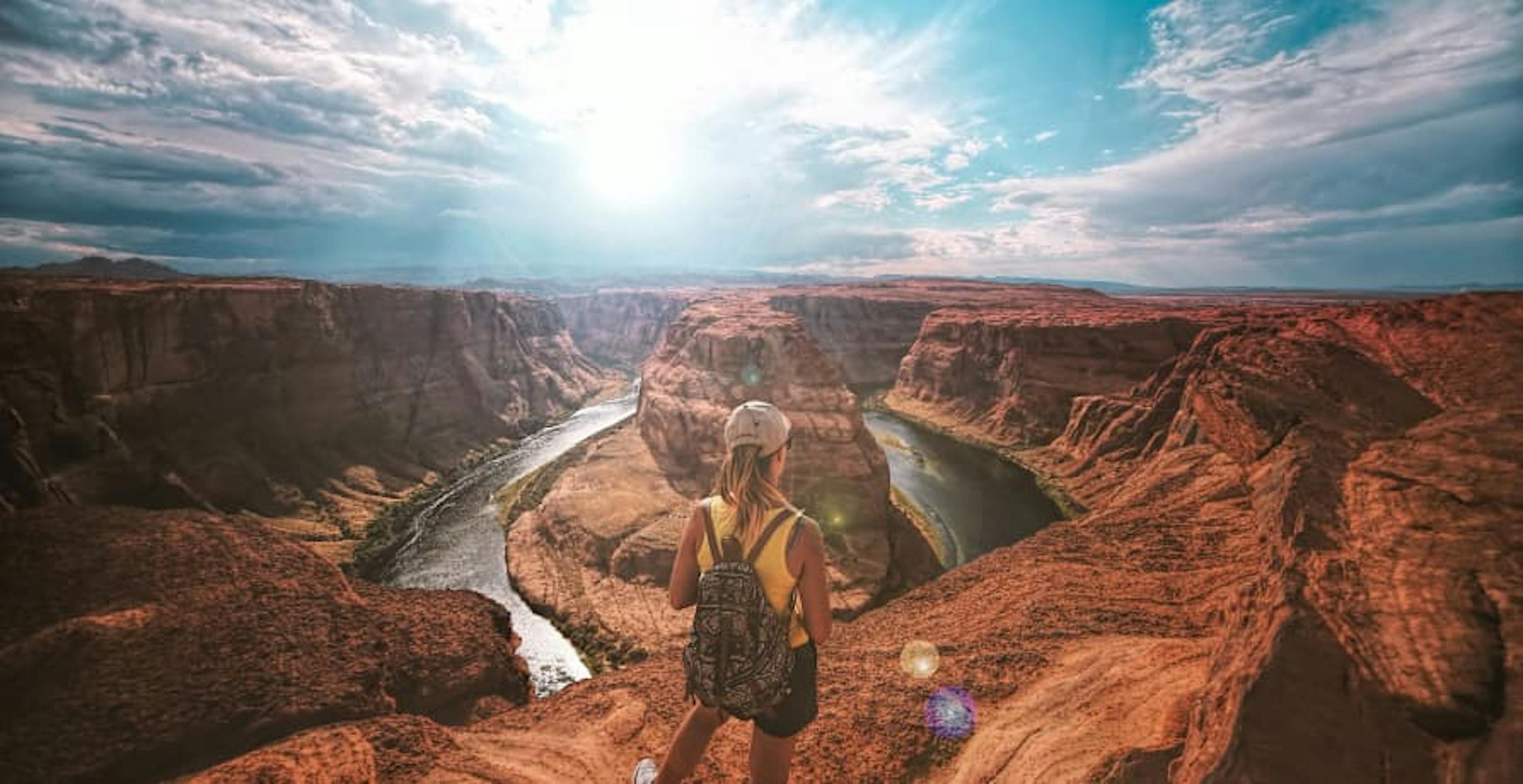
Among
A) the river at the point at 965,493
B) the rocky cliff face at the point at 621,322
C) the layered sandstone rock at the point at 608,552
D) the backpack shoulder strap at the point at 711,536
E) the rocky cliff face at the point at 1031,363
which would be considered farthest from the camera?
the rocky cliff face at the point at 621,322

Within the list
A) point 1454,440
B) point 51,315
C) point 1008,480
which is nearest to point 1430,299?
point 1454,440

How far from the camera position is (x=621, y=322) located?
149500mm

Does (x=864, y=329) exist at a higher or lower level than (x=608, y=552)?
higher

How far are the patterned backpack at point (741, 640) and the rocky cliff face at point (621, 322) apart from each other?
12775 centimetres

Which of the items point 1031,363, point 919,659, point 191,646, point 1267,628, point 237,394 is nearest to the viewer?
point 1267,628

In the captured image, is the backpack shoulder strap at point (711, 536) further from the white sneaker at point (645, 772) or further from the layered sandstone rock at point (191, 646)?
the layered sandstone rock at point (191, 646)

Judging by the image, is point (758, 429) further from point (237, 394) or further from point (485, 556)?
point (237, 394)

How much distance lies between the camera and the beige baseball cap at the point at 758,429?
159 inches

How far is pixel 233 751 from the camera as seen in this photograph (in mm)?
10750

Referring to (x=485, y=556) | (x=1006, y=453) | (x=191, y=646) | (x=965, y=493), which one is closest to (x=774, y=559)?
(x=191, y=646)

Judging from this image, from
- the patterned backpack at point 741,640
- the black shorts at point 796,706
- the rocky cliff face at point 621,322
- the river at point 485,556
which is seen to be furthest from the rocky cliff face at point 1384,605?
the rocky cliff face at point 621,322

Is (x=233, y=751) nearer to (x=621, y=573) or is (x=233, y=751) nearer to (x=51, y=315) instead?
(x=621, y=573)

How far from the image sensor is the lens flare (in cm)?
1077

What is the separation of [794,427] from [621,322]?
123 meters
